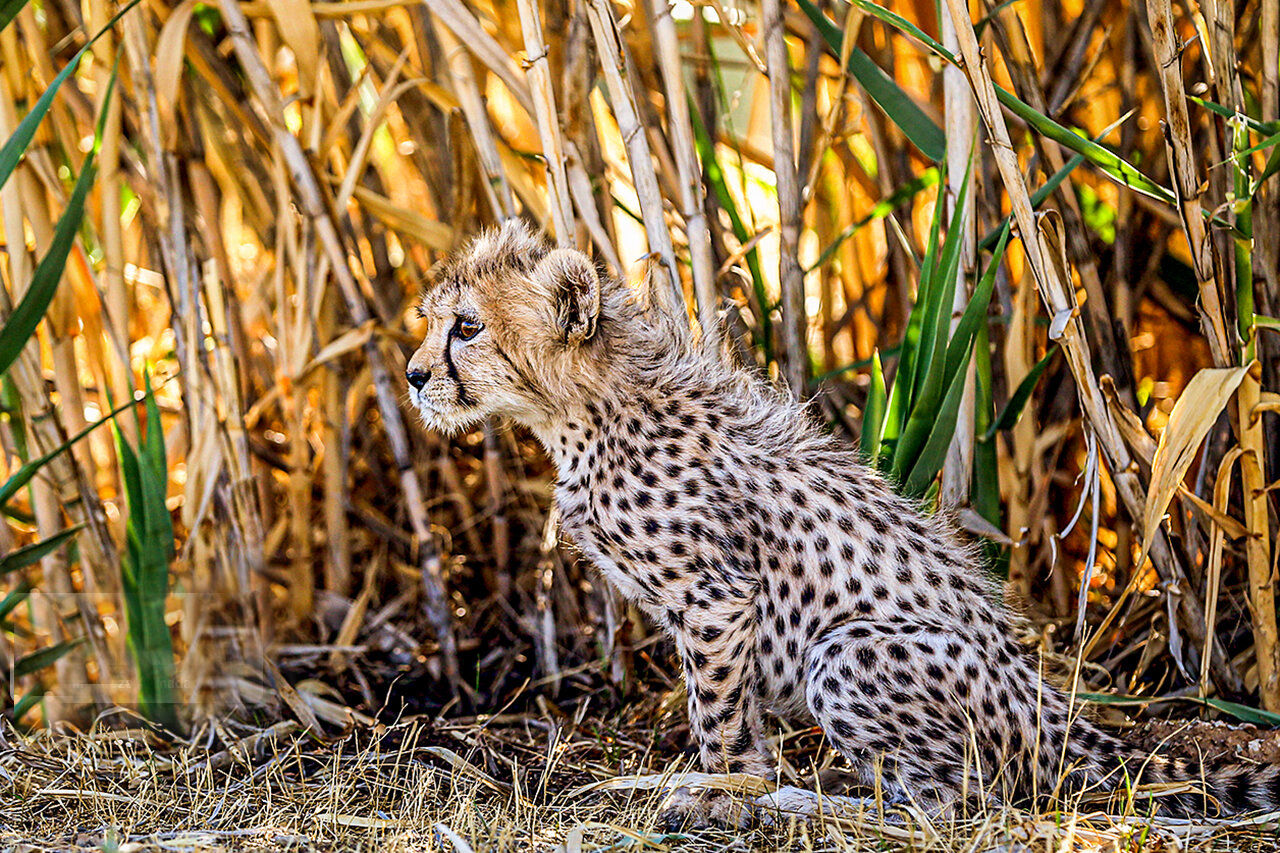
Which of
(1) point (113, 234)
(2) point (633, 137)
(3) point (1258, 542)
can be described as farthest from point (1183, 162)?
(1) point (113, 234)

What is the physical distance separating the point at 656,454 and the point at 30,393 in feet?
4.90

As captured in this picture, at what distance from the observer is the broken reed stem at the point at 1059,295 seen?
6.88ft

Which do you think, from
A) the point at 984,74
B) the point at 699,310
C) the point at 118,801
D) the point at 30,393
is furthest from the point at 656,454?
the point at 30,393

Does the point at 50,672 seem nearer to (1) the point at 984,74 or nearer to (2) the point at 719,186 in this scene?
(2) the point at 719,186

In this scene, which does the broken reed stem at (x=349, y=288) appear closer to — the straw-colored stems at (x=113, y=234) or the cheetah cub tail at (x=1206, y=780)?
the straw-colored stems at (x=113, y=234)

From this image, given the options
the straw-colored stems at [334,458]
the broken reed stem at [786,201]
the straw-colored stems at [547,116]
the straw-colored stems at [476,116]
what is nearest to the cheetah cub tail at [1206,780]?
the broken reed stem at [786,201]

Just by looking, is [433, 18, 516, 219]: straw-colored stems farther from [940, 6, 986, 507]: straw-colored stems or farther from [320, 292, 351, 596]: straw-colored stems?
[940, 6, 986, 507]: straw-colored stems

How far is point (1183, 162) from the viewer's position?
210 cm

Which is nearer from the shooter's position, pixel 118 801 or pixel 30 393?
pixel 118 801

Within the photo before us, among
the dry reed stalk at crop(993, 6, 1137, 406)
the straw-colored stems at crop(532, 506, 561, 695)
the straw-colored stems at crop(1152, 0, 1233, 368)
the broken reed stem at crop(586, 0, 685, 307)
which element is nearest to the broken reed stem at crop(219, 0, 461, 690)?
the straw-colored stems at crop(532, 506, 561, 695)

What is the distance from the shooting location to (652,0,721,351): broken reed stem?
2.44m

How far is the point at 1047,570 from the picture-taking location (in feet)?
10.1

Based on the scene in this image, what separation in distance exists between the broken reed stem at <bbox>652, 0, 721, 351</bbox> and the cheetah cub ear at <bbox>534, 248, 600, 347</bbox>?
0.97 ft

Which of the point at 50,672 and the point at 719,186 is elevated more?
the point at 719,186
